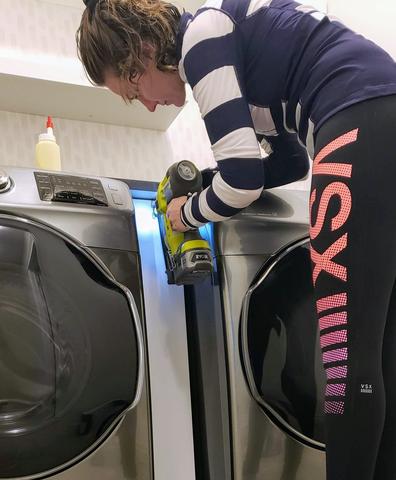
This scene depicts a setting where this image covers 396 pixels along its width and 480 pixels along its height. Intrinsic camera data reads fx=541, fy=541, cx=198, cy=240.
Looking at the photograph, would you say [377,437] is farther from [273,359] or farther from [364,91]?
[364,91]

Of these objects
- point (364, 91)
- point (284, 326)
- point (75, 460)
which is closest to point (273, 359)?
point (284, 326)

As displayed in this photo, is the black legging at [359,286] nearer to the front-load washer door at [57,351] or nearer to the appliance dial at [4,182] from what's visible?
the front-load washer door at [57,351]

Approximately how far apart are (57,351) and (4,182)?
1.11ft

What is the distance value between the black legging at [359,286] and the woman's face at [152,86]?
1.26 feet

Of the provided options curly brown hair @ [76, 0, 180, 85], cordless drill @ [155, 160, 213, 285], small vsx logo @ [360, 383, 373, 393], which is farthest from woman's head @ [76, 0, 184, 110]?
small vsx logo @ [360, 383, 373, 393]

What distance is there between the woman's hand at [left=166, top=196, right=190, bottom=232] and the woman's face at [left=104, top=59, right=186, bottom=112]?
21 centimetres

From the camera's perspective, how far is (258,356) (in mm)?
1052

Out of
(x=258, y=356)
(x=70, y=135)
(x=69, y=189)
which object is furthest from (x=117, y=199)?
(x=70, y=135)

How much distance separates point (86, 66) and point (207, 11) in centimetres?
26

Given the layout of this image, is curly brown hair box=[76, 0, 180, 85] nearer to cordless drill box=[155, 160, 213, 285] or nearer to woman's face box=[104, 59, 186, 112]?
woman's face box=[104, 59, 186, 112]

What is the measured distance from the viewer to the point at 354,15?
Result: 196cm

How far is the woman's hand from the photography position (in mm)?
1100

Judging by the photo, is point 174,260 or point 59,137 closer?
point 174,260

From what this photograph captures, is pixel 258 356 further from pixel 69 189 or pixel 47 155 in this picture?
pixel 47 155
